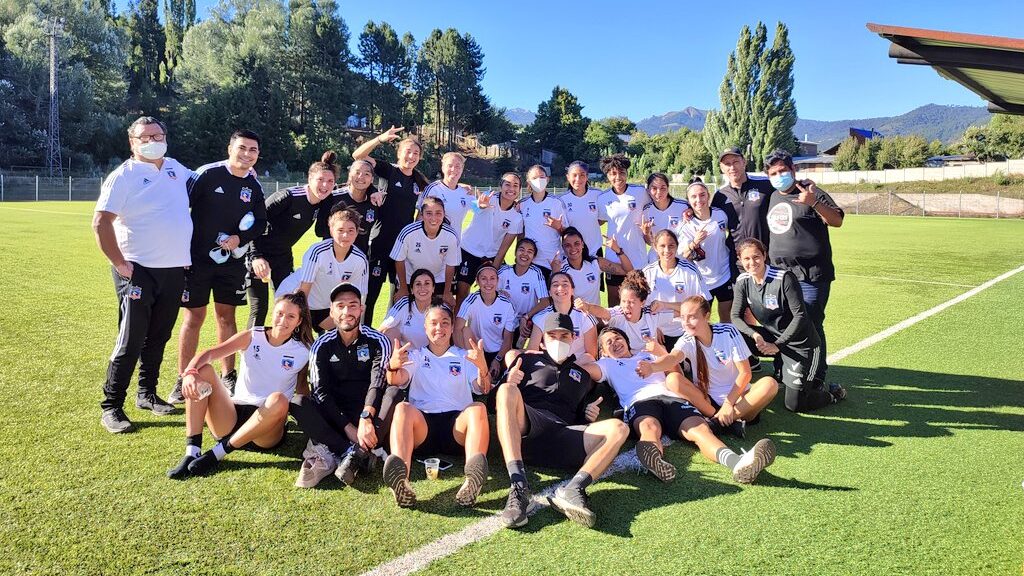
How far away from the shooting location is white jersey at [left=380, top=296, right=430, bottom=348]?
16.8ft

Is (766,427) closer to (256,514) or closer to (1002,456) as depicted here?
(1002,456)

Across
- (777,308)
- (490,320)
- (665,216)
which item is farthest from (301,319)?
(665,216)

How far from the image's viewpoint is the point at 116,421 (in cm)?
444

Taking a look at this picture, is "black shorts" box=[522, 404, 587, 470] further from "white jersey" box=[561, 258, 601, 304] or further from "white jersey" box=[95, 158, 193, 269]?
"white jersey" box=[95, 158, 193, 269]

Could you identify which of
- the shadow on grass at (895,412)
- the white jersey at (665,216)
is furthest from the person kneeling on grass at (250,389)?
the white jersey at (665,216)

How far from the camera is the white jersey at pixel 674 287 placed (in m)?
5.69

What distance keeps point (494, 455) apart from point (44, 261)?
40.0 feet

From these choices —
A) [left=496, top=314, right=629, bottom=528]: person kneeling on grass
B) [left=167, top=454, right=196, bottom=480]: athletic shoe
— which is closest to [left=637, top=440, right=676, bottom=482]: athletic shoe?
[left=496, top=314, right=629, bottom=528]: person kneeling on grass

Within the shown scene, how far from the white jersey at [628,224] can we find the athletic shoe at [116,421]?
467cm

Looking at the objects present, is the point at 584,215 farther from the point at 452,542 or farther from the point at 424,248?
the point at 452,542

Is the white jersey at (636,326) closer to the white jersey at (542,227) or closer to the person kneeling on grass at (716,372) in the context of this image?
the person kneeling on grass at (716,372)

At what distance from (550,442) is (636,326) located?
6.32 feet

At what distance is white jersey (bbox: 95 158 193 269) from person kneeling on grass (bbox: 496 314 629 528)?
264cm

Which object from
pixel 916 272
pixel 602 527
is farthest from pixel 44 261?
pixel 916 272
